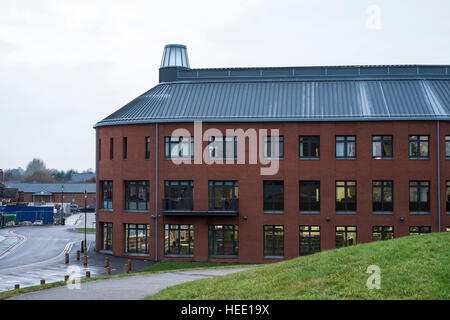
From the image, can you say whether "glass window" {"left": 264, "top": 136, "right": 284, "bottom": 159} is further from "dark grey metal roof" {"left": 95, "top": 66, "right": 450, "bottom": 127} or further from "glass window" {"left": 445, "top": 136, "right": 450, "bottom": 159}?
"glass window" {"left": 445, "top": 136, "right": 450, "bottom": 159}

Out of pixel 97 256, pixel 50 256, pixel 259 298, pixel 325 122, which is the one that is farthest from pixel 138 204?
pixel 259 298

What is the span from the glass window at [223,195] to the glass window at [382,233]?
382 inches

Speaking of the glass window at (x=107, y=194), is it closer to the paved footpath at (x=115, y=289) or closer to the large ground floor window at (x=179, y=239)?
the large ground floor window at (x=179, y=239)

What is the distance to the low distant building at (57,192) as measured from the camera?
124812mm

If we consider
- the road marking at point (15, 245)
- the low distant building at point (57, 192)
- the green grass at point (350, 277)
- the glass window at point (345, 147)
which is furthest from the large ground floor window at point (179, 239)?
the low distant building at point (57, 192)

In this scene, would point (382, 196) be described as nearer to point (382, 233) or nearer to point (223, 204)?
point (382, 233)

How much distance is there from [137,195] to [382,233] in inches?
703

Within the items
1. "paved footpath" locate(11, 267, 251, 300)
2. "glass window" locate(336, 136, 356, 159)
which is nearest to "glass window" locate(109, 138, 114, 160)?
"glass window" locate(336, 136, 356, 159)

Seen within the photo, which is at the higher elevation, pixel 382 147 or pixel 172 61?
pixel 172 61

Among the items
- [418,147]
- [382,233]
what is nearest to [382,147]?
[418,147]

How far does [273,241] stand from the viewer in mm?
40562

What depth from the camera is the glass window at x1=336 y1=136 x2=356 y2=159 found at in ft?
133
